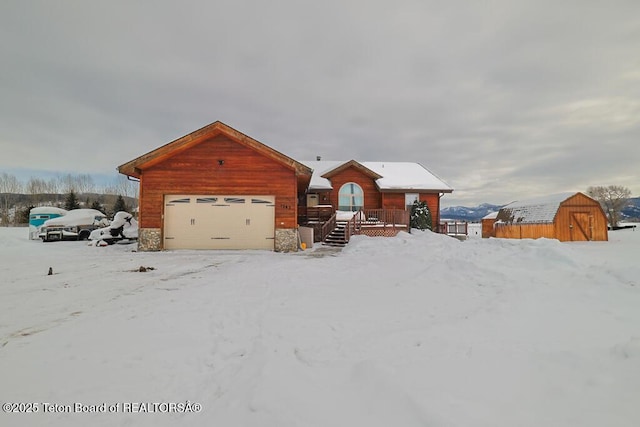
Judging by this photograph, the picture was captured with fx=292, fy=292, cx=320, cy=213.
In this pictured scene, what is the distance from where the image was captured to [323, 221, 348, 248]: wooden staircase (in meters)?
15.8

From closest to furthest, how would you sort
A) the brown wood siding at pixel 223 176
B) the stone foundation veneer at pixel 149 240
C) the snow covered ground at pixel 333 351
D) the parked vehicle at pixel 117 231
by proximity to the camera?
the snow covered ground at pixel 333 351, the stone foundation veneer at pixel 149 240, the brown wood siding at pixel 223 176, the parked vehicle at pixel 117 231

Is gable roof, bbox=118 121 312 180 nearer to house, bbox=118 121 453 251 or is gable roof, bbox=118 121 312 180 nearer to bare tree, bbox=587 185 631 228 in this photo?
house, bbox=118 121 453 251

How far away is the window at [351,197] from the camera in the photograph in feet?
68.0

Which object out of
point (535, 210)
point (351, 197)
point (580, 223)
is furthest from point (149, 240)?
point (580, 223)

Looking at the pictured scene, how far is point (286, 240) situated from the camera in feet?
45.2

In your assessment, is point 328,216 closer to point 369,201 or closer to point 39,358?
point 369,201

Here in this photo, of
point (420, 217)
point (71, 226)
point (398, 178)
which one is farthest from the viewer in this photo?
point (398, 178)

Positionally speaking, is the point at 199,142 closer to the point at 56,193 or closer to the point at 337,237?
the point at 337,237

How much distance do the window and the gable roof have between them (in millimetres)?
7243

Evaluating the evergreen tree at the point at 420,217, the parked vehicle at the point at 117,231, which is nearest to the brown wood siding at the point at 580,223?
the evergreen tree at the point at 420,217

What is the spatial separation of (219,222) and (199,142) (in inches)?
153

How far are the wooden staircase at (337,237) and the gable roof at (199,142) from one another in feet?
14.2

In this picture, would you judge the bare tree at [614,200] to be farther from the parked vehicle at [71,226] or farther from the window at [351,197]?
the parked vehicle at [71,226]

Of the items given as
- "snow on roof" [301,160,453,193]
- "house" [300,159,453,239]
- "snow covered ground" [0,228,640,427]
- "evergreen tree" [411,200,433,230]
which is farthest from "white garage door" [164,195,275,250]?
"evergreen tree" [411,200,433,230]
